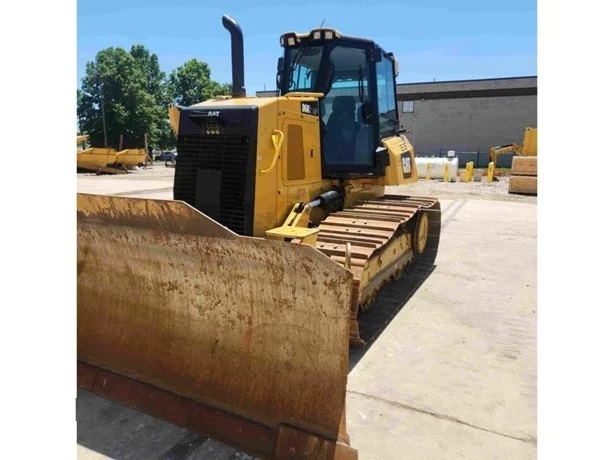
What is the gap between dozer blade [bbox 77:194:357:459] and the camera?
2.71m

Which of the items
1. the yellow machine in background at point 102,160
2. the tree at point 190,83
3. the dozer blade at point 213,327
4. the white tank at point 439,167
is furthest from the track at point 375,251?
the tree at point 190,83

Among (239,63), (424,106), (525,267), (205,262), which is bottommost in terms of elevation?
(525,267)

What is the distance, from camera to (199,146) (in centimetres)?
411

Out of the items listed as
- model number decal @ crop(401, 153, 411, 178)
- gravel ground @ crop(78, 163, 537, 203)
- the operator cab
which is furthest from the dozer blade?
gravel ground @ crop(78, 163, 537, 203)

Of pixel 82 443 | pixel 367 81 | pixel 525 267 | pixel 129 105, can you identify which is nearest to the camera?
pixel 82 443

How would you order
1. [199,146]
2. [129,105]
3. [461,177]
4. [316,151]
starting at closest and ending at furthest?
[199,146] < [316,151] < [461,177] < [129,105]

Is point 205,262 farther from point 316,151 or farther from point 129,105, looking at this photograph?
point 129,105

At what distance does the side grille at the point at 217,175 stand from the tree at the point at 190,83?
49.9m

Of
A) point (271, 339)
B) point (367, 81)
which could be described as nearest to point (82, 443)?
point (271, 339)

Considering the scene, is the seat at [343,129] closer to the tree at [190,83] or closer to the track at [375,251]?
the track at [375,251]

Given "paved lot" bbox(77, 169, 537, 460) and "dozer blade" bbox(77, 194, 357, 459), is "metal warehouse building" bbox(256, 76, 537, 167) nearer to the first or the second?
"paved lot" bbox(77, 169, 537, 460)

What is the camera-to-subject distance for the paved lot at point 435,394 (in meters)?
2.84

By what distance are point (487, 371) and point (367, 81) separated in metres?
3.21

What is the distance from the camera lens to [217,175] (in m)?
4.01
